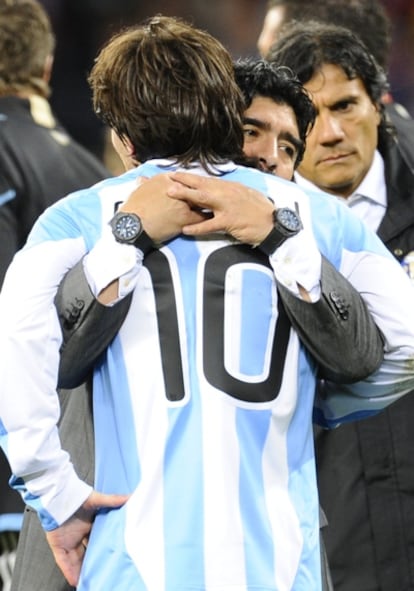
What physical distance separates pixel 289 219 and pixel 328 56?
1.34m

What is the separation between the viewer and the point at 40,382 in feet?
7.97

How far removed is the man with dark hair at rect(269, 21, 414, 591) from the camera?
3.58 m

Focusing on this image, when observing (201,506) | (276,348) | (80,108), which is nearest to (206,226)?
(276,348)

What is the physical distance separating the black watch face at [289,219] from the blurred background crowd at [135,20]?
7.24 m

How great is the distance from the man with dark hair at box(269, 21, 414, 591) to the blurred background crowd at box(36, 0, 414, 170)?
235 inches

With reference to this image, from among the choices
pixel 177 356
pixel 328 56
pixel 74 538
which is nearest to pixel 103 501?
pixel 74 538

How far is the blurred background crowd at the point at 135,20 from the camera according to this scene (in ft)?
31.8

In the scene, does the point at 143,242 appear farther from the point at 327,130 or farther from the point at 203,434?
the point at 327,130

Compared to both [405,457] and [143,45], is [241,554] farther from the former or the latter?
[405,457]

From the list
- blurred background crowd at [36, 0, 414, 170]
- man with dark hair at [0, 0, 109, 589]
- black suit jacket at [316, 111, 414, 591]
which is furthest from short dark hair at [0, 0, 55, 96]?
blurred background crowd at [36, 0, 414, 170]

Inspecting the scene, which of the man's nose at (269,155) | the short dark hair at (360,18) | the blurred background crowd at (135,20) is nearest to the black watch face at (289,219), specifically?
the man's nose at (269,155)

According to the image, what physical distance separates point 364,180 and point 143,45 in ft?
4.27

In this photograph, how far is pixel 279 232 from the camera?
8.20 ft

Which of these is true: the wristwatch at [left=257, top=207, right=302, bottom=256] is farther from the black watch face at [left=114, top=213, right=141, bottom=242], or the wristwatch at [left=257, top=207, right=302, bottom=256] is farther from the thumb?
the thumb
